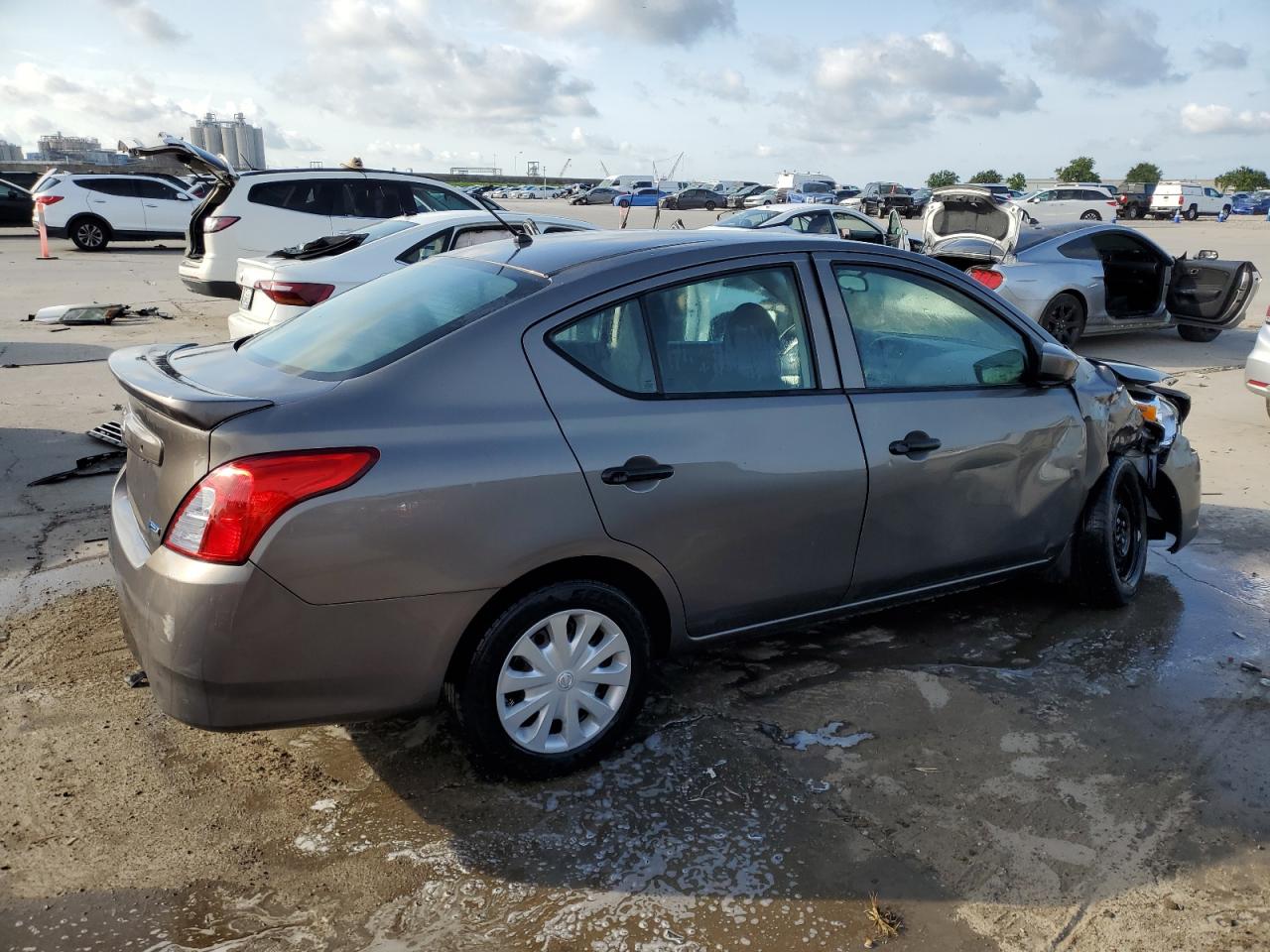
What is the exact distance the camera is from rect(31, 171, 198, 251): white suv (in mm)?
21938

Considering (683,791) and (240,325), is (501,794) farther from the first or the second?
(240,325)

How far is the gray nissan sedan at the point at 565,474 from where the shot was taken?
274 centimetres

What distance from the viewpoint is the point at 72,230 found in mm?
22172

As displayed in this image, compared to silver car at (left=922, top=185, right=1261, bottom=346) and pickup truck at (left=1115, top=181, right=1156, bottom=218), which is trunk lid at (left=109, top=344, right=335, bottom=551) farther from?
pickup truck at (left=1115, top=181, right=1156, bottom=218)

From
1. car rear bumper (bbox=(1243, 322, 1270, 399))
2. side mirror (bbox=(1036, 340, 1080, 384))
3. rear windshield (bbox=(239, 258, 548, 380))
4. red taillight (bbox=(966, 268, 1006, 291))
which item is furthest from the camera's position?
red taillight (bbox=(966, 268, 1006, 291))

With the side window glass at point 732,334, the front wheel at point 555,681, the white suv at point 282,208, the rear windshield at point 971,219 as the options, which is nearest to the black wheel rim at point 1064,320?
the rear windshield at point 971,219

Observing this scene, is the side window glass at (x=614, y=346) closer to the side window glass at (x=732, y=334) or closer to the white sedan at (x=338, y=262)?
the side window glass at (x=732, y=334)

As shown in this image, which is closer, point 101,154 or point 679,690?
point 679,690

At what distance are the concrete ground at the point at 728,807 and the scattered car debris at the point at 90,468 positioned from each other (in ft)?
5.21

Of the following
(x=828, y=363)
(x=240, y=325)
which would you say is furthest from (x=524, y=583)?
(x=240, y=325)

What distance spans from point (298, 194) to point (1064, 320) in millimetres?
8847

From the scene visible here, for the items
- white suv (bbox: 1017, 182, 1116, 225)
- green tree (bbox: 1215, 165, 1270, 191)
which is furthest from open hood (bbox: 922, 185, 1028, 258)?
green tree (bbox: 1215, 165, 1270, 191)

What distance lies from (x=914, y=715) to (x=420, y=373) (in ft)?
6.89

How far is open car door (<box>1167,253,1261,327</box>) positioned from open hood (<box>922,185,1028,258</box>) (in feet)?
6.48
